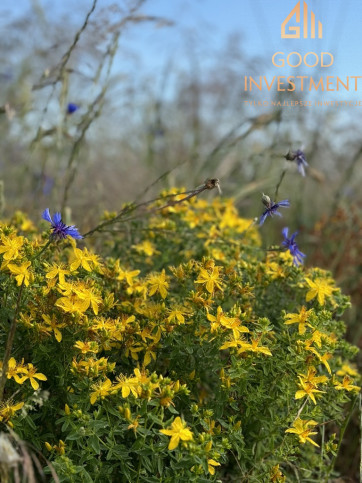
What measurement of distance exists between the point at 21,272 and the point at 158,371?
1.90 feet

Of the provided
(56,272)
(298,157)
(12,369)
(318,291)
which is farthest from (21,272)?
(298,157)

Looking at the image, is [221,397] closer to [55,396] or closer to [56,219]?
[55,396]

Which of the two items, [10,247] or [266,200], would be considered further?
[266,200]

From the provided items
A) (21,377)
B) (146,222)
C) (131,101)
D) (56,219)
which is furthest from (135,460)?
(131,101)

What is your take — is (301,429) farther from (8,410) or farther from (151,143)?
(151,143)

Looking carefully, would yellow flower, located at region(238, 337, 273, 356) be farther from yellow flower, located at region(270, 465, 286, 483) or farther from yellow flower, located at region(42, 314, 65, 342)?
yellow flower, located at region(42, 314, 65, 342)

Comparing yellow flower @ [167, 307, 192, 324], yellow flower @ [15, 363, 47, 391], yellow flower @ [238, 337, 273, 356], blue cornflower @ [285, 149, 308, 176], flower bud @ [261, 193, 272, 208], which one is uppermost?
blue cornflower @ [285, 149, 308, 176]

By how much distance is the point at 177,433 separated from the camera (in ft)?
4.61

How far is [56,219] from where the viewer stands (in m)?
1.72

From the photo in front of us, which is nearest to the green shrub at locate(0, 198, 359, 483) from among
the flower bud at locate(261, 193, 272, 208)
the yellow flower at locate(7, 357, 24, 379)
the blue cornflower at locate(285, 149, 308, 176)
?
the yellow flower at locate(7, 357, 24, 379)

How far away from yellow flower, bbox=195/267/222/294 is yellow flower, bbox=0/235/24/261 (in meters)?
0.52

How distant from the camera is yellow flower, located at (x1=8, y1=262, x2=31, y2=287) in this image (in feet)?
→ 5.10

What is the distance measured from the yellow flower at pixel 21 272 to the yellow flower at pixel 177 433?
1.72 feet

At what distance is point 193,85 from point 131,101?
4.05 ft
